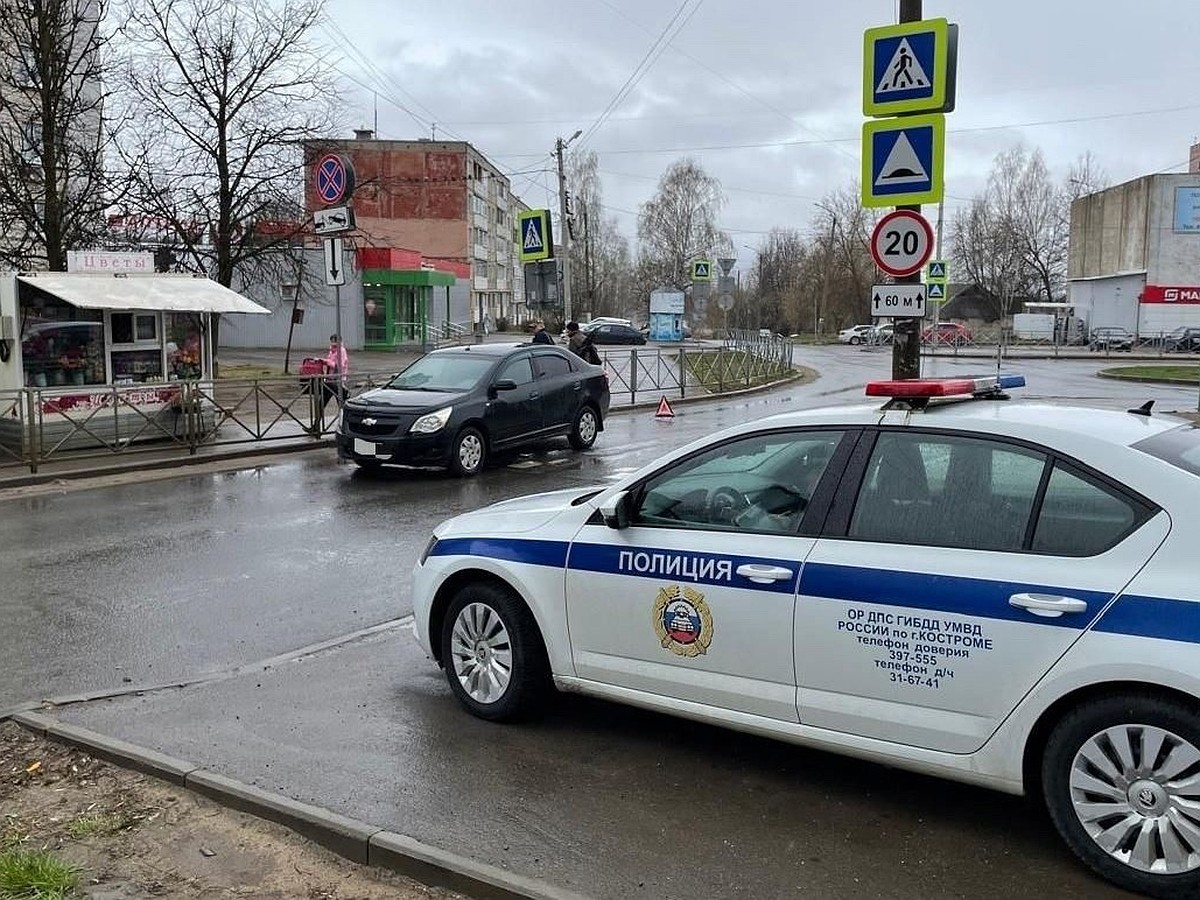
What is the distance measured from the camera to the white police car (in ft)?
11.1

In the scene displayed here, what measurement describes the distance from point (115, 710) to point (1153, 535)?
184 inches

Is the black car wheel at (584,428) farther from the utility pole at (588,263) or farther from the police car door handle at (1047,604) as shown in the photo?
the utility pole at (588,263)

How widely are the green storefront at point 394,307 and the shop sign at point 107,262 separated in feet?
86.3

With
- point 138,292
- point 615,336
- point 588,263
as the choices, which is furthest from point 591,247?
point 138,292

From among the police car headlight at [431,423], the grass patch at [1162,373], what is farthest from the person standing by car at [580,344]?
the grass patch at [1162,373]

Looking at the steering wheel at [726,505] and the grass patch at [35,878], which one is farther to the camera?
the steering wheel at [726,505]

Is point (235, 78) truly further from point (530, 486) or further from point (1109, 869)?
point (1109, 869)

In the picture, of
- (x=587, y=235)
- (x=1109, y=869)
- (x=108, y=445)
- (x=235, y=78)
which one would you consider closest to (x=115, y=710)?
(x=1109, y=869)

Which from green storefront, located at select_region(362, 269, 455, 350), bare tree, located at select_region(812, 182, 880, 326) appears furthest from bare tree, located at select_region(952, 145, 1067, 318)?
green storefront, located at select_region(362, 269, 455, 350)

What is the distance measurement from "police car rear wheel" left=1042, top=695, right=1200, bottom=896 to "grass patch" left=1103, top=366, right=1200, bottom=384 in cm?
3190

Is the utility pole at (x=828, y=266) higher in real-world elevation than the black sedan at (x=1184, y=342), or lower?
higher

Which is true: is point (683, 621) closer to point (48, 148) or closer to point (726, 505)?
point (726, 505)

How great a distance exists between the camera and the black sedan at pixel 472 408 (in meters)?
13.0

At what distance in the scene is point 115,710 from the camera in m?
5.28
